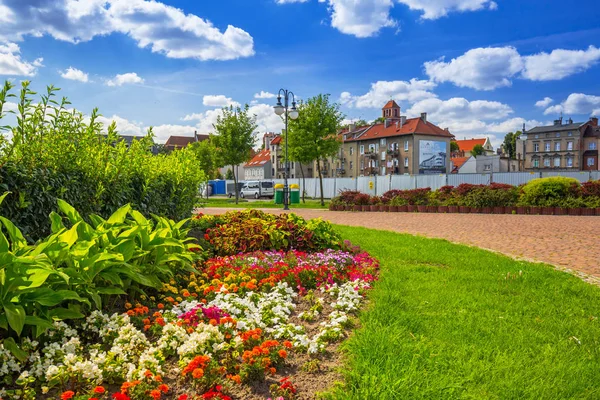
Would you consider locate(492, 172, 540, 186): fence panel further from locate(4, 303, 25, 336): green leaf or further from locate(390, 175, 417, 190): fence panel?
locate(4, 303, 25, 336): green leaf

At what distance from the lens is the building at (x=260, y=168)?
9088 cm

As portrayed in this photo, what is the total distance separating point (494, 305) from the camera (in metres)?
4.61

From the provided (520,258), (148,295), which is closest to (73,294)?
(148,295)

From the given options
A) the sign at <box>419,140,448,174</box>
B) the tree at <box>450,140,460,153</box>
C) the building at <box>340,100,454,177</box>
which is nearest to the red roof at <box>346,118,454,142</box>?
the building at <box>340,100,454,177</box>

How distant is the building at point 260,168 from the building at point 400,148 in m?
18.4

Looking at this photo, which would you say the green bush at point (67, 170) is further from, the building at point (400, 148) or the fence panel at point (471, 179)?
the building at point (400, 148)

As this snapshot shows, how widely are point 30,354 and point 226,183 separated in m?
56.7

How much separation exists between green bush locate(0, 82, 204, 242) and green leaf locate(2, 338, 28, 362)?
71.7 inches

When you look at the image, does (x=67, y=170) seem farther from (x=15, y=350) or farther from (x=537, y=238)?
(x=537, y=238)

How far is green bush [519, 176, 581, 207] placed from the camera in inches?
721

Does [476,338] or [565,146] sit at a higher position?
[565,146]

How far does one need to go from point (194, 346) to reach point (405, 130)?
232 ft

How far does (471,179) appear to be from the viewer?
28641mm

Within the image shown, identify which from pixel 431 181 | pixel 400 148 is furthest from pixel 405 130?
pixel 431 181
